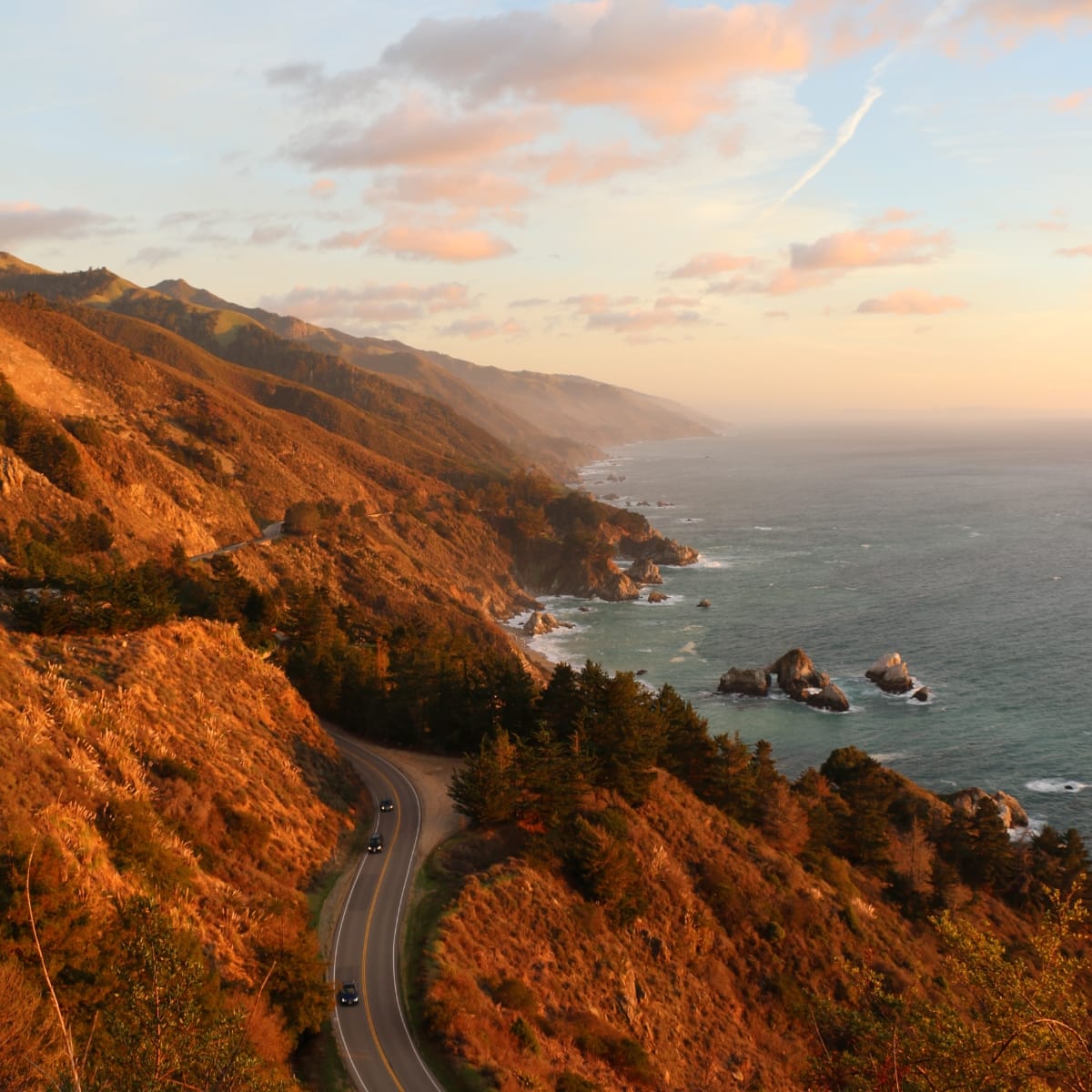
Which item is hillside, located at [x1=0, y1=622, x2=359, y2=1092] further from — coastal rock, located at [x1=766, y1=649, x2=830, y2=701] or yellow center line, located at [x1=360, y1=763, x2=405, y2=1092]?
coastal rock, located at [x1=766, y1=649, x2=830, y2=701]

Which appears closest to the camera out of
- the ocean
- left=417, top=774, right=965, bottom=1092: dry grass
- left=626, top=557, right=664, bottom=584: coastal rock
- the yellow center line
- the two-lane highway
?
the two-lane highway

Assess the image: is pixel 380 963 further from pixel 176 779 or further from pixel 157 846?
pixel 176 779

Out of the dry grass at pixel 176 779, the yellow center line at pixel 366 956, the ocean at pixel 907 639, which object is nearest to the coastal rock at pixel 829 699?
the ocean at pixel 907 639

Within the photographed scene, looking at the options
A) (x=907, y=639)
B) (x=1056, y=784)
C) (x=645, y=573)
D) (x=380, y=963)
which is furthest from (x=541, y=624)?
(x=380, y=963)

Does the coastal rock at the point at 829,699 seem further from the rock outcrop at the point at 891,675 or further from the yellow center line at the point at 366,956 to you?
the yellow center line at the point at 366,956

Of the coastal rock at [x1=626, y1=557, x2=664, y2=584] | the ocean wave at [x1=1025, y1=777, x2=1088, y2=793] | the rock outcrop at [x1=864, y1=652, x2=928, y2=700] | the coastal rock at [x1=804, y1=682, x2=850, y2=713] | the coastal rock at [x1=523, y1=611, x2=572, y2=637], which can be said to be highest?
the coastal rock at [x1=626, y1=557, x2=664, y2=584]

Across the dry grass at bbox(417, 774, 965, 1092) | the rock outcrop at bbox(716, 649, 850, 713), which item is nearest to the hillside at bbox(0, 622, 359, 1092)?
the dry grass at bbox(417, 774, 965, 1092)
